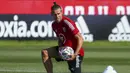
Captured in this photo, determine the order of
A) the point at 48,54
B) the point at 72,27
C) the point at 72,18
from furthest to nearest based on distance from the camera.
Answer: the point at 72,18 → the point at 48,54 → the point at 72,27

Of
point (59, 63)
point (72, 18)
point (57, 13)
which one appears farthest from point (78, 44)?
point (72, 18)

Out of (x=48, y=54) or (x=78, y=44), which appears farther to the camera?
(x=48, y=54)

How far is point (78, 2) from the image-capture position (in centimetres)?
2092

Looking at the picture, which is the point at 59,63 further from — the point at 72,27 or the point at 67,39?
the point at 72,27

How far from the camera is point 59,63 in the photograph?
13.4 meters

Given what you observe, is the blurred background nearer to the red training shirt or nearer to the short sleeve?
the red training shirt

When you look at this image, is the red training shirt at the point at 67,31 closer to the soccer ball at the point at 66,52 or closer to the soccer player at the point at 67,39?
the soccer player at the point at 67,39

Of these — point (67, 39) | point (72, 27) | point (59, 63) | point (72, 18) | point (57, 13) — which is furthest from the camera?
point (72, 18)

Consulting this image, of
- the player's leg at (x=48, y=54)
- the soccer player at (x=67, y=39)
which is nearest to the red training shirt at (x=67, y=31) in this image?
the soccer player at (x=67, y=39)

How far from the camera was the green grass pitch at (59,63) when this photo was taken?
38.2 ft

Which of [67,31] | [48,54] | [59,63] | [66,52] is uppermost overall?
[67,31]

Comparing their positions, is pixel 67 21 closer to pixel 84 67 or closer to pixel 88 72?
pixel 88 72

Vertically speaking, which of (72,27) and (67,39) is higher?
(72,27)

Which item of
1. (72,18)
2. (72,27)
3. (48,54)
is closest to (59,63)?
(48,54)
